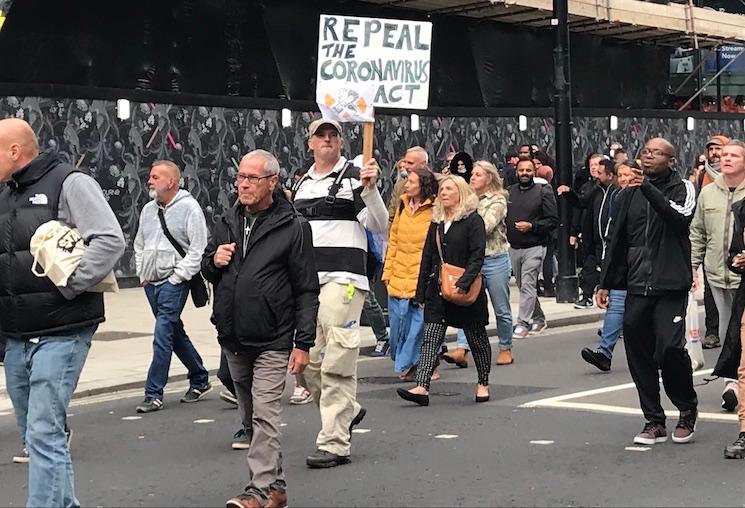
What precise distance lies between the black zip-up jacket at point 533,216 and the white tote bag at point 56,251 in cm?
892

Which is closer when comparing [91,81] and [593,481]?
[593,481]

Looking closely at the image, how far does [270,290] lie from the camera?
6.87m

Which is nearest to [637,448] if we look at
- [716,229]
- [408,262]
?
[716,229]

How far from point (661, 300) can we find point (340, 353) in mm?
2031

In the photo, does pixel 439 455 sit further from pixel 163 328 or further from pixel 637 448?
pixel 163 328

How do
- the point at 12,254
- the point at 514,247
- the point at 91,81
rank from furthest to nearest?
the point at 91,81 → the point at 514,247 → the point at 12,254

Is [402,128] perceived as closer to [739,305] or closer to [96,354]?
[96,354]

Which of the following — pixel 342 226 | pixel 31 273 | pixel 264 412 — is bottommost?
pixel 264 412

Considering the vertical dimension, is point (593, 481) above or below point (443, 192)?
below

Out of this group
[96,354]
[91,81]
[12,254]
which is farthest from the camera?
[91,81]

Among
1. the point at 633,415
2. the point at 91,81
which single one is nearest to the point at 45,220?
the point at 633,415

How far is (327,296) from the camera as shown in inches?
321

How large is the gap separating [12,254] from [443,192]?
5.04 m

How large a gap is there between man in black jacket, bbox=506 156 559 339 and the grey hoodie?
493cm
